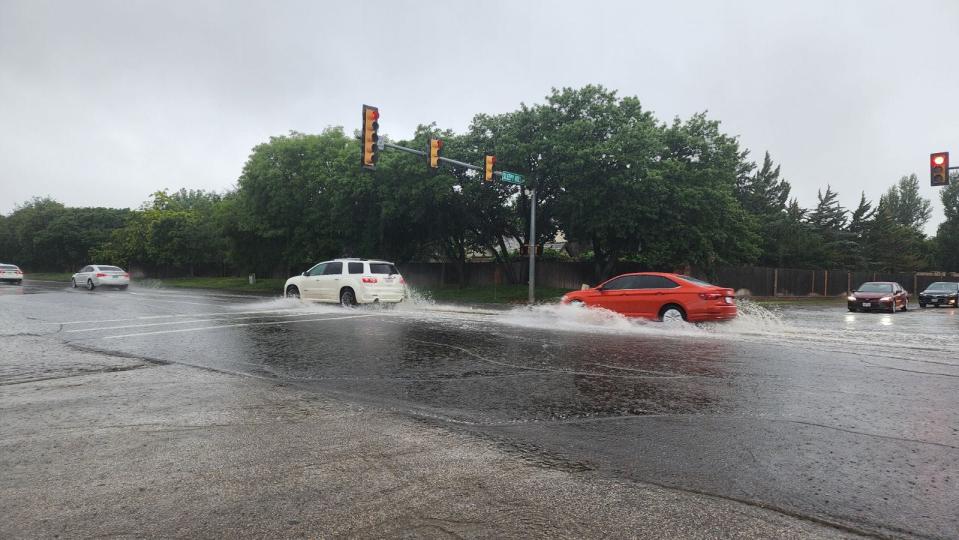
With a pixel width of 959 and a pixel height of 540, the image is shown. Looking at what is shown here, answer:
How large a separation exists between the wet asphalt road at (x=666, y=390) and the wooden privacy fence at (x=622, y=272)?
19.0 m

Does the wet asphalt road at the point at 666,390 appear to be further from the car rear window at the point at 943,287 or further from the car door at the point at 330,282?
the car rear window at the point at 943,287

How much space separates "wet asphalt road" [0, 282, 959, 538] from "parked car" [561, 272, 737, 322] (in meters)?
0.55

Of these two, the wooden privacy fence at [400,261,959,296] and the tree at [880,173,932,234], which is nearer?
the wooden privacy fence at [400,261,959,296]

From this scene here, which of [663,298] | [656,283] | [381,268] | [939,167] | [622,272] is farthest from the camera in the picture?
[622,272]

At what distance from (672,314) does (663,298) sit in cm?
44

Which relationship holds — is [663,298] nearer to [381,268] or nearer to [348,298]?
[381,268]

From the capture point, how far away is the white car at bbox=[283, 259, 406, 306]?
60.2 ft

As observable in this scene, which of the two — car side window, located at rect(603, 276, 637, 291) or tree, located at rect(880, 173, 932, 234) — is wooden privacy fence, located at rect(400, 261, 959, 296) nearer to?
car side window, located at rect(603, 276, 637, 291)

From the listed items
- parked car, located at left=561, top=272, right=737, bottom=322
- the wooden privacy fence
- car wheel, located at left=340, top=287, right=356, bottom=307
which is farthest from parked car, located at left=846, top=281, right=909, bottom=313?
car wheel, located at left=340, top=287, right=356, bottom=307

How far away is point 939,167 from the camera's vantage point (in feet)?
59.7

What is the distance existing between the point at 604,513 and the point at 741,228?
28576 millimetres

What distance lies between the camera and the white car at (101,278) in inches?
1243

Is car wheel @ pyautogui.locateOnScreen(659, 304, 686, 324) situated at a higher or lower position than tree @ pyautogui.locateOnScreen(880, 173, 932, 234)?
lower

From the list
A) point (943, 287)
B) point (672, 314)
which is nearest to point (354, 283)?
point (672, 314)
